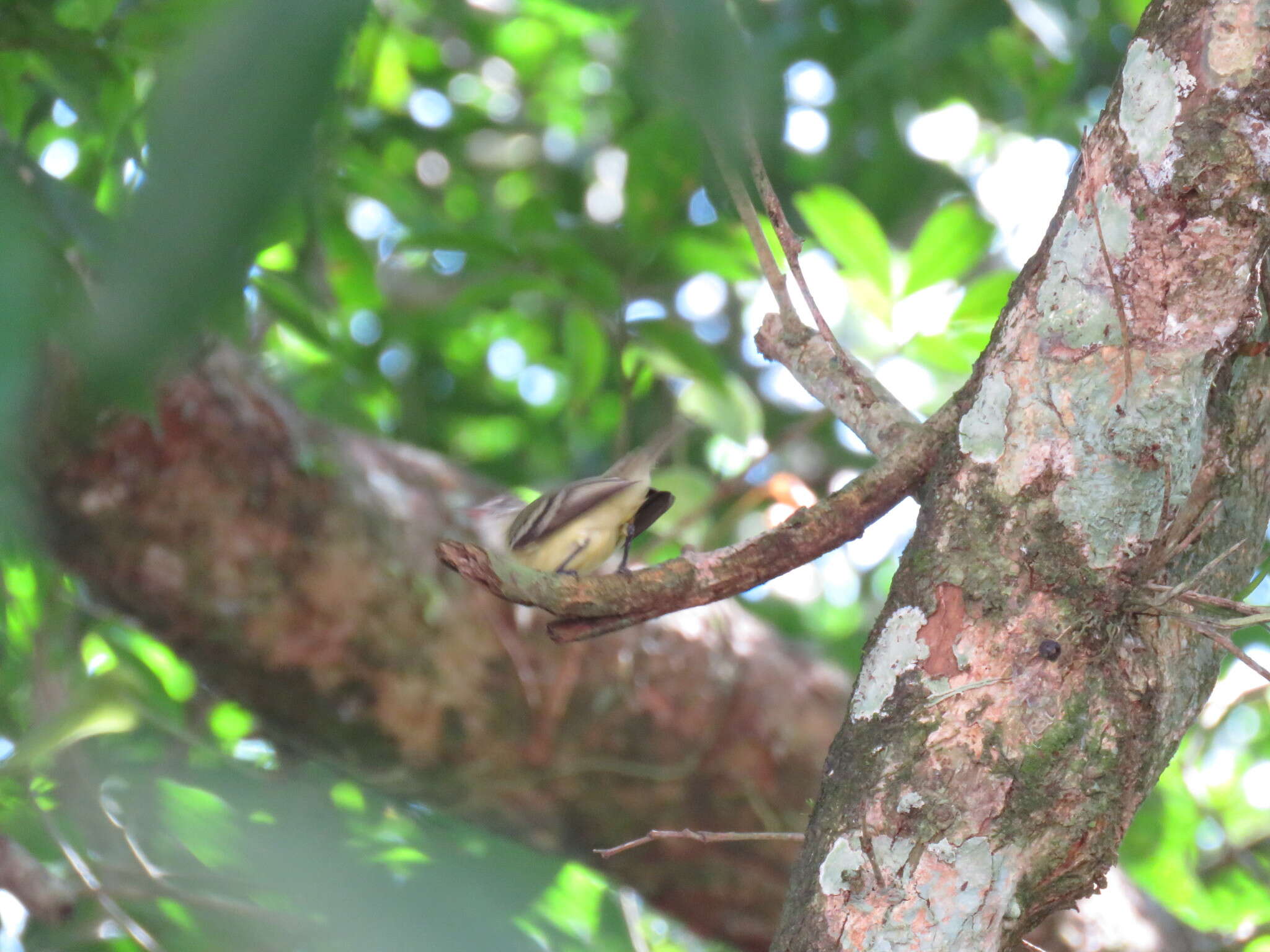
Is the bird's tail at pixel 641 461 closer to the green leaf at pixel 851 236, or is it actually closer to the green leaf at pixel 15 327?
the green leaf at pixel 851 236

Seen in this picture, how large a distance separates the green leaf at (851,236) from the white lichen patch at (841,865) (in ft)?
4.65

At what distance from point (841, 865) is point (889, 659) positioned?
21 cm

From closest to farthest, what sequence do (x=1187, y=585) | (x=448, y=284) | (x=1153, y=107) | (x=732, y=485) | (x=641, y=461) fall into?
(x=1187, y=585) → (x=1153, y=107) → (x=641, y=461) → (x=732, y=485) → (x=448, y=284)

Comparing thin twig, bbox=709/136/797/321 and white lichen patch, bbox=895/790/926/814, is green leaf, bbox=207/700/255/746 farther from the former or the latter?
white lichen patch, bbox=895/790/926/814

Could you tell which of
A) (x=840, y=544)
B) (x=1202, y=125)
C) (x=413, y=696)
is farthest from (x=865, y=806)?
(x=413, y=696)

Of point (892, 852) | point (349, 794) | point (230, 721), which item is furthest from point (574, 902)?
point (230, 721)

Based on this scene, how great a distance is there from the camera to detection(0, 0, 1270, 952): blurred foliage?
51cm

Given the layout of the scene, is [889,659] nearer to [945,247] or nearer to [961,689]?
[961,689]

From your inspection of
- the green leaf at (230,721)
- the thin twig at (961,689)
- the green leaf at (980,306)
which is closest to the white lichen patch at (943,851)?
the thin twig at (961,689)

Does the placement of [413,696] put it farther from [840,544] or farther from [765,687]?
[840,544]

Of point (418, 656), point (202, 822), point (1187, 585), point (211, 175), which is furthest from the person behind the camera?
point (418, 656)

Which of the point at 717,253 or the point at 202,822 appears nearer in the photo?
the point at 202,822

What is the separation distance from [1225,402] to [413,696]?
1903 millimetres

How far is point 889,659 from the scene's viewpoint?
1157mm
